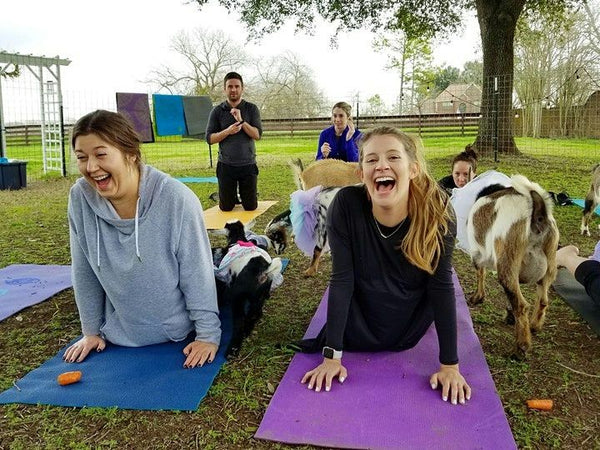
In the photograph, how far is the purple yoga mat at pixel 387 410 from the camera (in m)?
2.01

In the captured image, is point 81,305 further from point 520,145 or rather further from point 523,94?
point 523,94

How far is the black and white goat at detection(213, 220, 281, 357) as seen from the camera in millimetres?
2975

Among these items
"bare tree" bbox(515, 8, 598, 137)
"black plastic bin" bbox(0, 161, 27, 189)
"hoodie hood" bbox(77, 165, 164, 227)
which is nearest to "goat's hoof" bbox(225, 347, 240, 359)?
"hoodie hood" bbox(77, 165, 164, 227)

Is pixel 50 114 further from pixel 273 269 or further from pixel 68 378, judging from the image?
pixel 68 378

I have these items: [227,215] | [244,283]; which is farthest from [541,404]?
[227,215]

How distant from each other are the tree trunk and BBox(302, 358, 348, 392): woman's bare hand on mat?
10.6 meters

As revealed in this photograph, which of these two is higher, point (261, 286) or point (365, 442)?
point (261, 286)

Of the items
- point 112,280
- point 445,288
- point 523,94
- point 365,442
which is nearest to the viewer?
point 365,442

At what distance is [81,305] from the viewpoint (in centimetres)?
278

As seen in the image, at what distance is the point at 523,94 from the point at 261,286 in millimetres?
22957

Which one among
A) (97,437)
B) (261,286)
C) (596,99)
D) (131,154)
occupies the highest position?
(596,99)

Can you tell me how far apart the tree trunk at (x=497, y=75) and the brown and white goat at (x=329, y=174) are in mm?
7979

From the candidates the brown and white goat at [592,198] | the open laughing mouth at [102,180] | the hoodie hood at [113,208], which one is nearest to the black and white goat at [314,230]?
the hoodie hood at [113,208]

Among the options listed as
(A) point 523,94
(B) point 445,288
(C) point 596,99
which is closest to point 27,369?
(B) point 445,288
